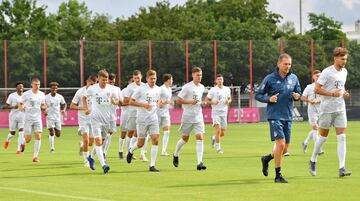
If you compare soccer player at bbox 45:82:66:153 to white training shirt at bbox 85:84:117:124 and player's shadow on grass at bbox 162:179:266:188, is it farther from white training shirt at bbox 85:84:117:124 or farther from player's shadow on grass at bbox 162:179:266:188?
player's shadow on grass at bbox 162:179:266:188

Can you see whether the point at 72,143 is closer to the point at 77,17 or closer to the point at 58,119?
the point at 58,119

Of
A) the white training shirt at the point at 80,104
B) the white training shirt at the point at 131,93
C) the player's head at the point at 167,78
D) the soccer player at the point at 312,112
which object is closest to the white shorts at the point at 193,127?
the white training shirt at the point at 80,104

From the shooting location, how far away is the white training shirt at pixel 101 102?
22938 mm

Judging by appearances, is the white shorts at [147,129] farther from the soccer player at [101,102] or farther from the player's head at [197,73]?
the player's head at [197,73]

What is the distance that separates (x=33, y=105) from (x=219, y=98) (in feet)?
21.7

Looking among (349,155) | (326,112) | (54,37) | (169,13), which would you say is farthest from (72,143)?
(169,13)

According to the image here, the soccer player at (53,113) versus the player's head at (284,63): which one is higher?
the player's head at (284,63)

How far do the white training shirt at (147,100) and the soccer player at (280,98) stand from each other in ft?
16.7

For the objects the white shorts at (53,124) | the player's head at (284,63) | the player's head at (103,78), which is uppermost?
the player's head at (284,63)

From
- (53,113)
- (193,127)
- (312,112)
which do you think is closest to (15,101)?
(53,113)

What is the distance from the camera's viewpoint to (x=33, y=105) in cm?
2966

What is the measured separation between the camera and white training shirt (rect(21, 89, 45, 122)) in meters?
29.5

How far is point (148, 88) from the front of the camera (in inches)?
968

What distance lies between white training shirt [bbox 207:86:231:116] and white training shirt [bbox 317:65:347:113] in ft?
42.0
